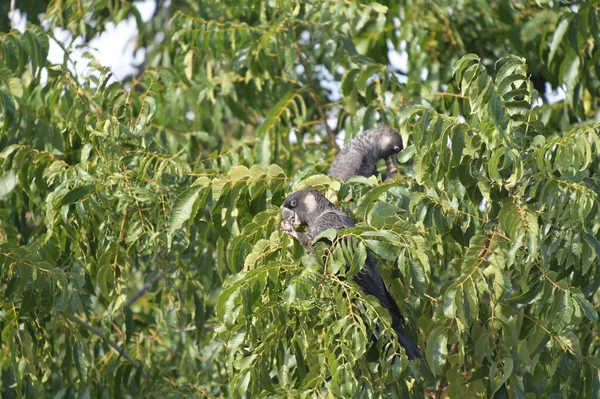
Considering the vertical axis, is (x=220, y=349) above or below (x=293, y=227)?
below

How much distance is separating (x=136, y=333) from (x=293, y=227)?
1831 millimetres

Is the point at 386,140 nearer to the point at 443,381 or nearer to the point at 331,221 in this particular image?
the point at 331,221

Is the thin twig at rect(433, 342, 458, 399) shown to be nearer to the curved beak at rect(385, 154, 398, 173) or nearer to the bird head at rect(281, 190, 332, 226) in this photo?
the bird head at rect(281, 190, 332, 226)

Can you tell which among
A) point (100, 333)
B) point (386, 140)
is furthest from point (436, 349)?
point (386, 140)

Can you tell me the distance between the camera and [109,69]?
3.90 m

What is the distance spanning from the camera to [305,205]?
11.4 feet

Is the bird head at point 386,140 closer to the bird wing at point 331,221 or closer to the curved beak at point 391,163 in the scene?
the curved beak at point 391,163

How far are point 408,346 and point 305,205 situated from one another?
0.66 metres

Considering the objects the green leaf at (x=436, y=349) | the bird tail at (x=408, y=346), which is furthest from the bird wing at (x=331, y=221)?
the green leaf at (x=436, y=349)

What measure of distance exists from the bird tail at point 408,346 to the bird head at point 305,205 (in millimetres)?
547

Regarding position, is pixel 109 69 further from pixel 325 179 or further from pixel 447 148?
pixel 447 148

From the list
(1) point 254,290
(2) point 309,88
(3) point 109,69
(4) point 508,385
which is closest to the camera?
(1) point 254,290

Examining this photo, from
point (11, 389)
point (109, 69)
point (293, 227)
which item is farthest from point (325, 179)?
point (11, 389)

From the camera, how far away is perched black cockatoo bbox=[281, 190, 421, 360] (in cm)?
325
